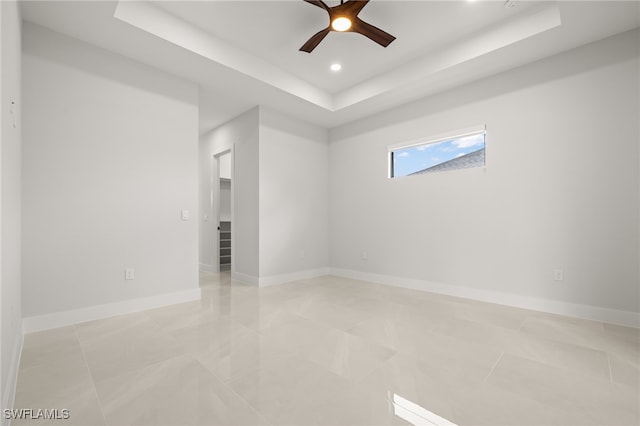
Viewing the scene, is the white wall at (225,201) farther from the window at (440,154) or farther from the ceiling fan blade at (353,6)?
the ceiling fan blade at (353,6)

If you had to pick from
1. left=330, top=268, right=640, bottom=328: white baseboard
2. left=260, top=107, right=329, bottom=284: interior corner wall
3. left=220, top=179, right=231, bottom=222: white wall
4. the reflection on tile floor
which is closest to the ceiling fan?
left=260, top=107, right=329, bottom=284: interior corner wall

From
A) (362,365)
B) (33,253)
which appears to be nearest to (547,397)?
(362,365)

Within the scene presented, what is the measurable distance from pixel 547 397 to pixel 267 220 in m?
3.85

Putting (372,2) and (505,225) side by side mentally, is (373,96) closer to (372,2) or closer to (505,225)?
(372,2)

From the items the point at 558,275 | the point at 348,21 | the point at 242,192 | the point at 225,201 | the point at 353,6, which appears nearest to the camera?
the point at 353,6

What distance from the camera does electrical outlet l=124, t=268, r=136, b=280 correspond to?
3227mm

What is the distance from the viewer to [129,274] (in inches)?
128

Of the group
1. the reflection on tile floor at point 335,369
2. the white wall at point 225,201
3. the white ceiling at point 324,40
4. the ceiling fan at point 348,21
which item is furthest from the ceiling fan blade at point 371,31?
the white wall at point 225,201

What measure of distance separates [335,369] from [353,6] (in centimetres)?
288

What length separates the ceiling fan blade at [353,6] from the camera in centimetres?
248

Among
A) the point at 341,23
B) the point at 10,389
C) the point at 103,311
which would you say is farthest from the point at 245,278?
the point at 341,23

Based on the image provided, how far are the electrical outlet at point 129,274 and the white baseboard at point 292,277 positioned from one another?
176 centimetres

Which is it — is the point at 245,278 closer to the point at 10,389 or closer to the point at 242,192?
the point at 242,192

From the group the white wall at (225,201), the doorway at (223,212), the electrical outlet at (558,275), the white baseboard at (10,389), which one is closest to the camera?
the white baseboard at (10,389)
